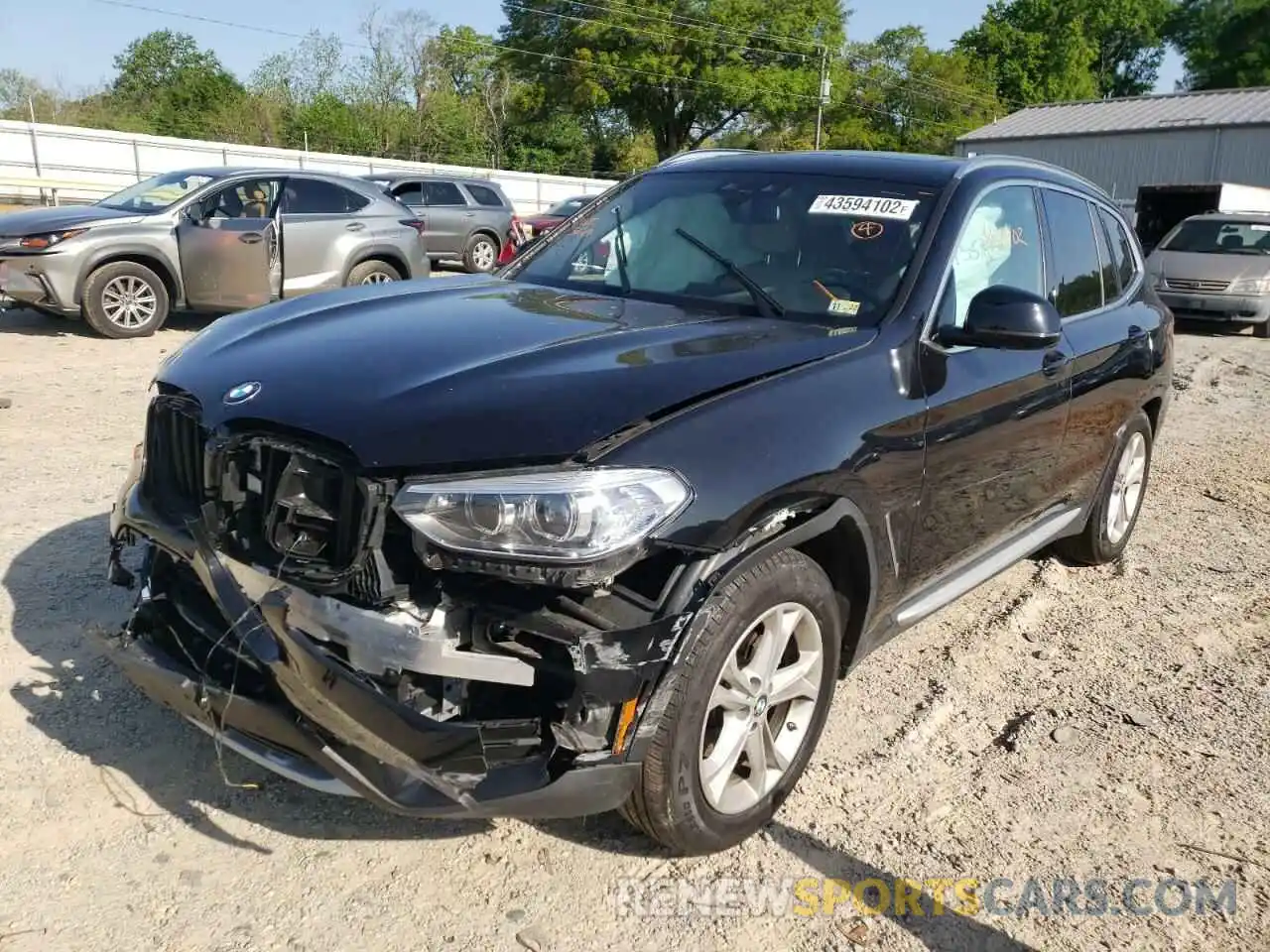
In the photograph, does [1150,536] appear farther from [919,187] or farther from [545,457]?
[545,457]

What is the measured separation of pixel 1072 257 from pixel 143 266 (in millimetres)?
8599

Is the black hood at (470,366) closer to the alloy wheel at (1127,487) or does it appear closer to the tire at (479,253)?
the alloy wheel at (1127,487)

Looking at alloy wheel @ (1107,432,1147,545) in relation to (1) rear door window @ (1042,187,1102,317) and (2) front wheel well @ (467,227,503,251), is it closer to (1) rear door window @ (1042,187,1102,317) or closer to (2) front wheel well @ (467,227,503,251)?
(1) rear door window @ (1042,187,1102,317)

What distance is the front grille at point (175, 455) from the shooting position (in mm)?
2705

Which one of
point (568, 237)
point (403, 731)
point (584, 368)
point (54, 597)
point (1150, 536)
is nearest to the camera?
point (403, 731)

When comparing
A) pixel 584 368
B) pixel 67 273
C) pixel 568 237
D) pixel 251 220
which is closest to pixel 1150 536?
pixel 568 237

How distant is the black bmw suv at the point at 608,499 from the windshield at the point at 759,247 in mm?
15

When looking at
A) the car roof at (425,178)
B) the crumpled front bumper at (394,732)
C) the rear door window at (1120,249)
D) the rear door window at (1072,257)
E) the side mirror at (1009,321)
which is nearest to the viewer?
the crumpled front bumper at (394,732)

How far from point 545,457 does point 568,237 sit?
2213 millimetres

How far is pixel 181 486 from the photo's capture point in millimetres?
2781

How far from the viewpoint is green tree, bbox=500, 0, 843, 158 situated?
51844mm

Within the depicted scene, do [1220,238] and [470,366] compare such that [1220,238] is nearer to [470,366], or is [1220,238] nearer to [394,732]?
[470,366]

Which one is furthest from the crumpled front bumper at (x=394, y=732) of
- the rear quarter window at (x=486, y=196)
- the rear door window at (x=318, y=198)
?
the rear quarter window at (x=486, y=196)

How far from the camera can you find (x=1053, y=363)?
3818 millimetres
